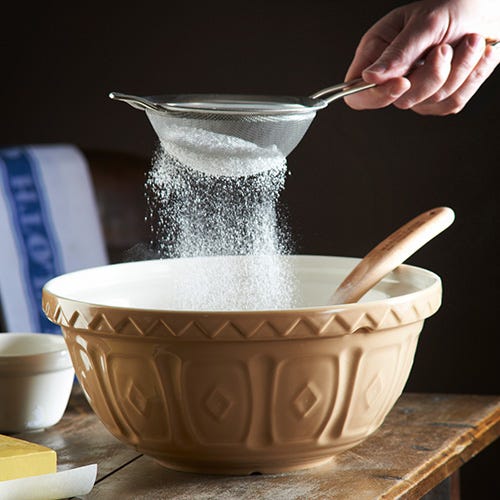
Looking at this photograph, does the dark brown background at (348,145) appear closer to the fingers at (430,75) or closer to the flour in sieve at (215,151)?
the fingers at (430,75)

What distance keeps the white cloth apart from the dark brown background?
183mm

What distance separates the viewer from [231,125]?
1.08m

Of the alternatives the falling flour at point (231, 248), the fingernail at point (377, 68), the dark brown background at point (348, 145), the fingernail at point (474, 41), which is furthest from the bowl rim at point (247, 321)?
the dark brown background at point (348, 145)

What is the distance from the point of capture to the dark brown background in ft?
6.29

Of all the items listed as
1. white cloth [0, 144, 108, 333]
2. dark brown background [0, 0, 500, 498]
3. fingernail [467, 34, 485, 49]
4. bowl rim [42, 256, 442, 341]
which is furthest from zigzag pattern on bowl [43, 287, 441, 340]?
white cloth [0, 144, 108, 333]

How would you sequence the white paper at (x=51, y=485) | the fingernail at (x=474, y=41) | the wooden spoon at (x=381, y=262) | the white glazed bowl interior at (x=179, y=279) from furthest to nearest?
the fingernail at (x=474, y=41) → the white glazed bowl interior at (x=179, y=279) → the wooden spoon at (x=381, y=262) → the white paper at (x=51, y=485)

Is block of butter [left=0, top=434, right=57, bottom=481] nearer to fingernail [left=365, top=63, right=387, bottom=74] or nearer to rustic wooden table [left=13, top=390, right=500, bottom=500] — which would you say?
rustic wooden table [left=13, top=390, right=500, bottom=500]

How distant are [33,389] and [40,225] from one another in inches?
44.2

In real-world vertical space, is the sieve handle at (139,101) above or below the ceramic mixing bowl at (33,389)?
above

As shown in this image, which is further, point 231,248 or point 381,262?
point 231,248

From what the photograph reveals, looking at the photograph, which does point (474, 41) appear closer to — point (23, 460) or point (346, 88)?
point (346, 88)

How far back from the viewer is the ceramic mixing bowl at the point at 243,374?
826 mm

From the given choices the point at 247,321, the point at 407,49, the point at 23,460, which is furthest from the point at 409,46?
the point at 23,460

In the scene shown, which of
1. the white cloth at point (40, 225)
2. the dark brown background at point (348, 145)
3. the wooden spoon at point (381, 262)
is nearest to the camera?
the wooden spoon at point (381, 262)
